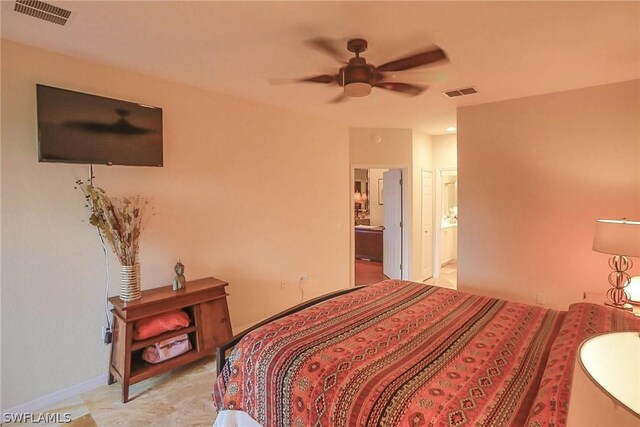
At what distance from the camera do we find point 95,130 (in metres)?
2.54

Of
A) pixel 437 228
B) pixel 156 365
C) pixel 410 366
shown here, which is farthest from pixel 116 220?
pixel 437 228

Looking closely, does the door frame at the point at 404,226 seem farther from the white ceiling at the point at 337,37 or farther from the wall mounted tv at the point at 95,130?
the wall mounted tv at the point at 95,130

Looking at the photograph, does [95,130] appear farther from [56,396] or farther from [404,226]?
[404,226]

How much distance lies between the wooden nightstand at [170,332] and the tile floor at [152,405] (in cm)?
11

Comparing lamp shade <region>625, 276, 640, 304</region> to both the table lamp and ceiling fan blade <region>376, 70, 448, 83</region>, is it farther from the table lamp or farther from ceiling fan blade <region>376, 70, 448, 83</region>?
ceiling fan blade <region>376, 70, 448, 83</region>

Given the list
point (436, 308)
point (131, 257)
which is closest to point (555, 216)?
point (436, 308)

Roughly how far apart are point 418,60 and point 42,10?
2.21m

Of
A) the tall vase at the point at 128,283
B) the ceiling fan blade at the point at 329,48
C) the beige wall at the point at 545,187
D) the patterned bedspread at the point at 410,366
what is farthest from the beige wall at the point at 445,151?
the tall vase at the point at 128,283

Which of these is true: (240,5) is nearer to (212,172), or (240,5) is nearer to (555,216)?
(212,172)

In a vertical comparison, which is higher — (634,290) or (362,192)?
(362,192)

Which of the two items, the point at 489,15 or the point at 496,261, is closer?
the point at 489,15

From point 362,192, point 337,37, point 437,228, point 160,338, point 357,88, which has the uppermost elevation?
point 337,37

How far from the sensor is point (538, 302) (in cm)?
372

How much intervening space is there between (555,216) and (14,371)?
4.91 meters
